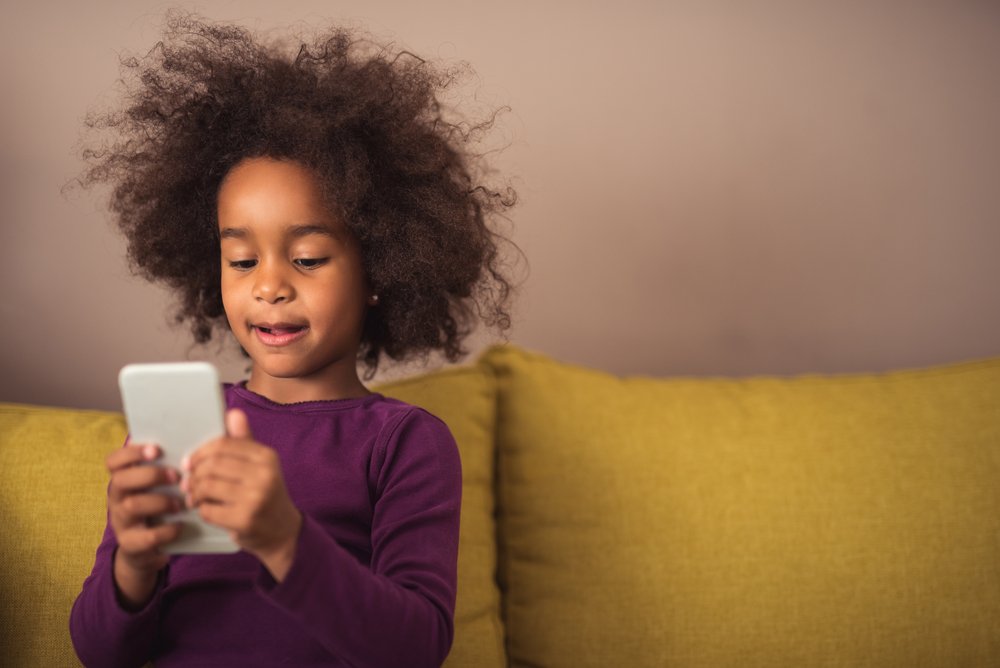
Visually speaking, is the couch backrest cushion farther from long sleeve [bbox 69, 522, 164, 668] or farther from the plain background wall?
the plain background wall

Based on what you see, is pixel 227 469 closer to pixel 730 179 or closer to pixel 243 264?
pixel 243 264

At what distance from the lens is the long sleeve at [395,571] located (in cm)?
72

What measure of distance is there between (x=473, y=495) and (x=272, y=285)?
0.50 metres

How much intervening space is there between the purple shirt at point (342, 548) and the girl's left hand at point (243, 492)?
0.36 ft

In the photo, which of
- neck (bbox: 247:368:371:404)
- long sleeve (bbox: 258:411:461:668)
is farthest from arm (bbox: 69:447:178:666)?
neck (bbox: 247:368:371:404)

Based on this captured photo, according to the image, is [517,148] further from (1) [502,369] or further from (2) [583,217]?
(1) [502,369]

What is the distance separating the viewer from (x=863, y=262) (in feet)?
5.65

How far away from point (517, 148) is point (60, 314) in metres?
0.84

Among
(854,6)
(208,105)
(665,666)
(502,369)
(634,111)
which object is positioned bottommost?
(665,666)

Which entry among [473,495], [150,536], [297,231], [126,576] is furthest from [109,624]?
[473,495]

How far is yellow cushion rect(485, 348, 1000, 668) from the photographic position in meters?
1.18

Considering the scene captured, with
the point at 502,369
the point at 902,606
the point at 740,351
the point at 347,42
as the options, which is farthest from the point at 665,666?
the point at 347,42

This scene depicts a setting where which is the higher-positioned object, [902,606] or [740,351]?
[740,351]

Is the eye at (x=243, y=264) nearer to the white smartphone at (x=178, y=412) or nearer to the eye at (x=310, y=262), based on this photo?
the eye at (x=310, y=262)
